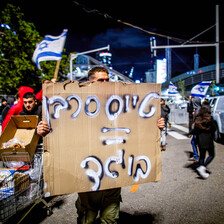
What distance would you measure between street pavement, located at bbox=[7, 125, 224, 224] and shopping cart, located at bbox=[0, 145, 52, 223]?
13.9 inches

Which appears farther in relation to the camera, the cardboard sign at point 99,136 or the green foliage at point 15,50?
the green foliage at point 15,50

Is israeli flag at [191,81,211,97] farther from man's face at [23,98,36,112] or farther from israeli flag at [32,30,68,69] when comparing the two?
man's face at [23,98,36,112]

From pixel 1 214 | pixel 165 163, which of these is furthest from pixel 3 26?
pixel 1 214

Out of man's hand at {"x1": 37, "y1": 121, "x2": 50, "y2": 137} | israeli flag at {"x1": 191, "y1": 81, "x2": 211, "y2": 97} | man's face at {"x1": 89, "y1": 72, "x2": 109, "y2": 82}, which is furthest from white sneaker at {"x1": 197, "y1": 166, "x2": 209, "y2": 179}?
israeli flag at {"x1": 191, "y1": 81, "x2": 211, "y2": 97}

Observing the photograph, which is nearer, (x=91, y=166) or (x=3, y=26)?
(x=91, y=166)

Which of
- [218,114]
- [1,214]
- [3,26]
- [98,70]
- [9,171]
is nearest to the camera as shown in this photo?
[1,214]

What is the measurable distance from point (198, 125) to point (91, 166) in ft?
12.4

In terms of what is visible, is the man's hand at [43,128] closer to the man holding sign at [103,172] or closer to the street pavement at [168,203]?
the man holding sign at [103,172]

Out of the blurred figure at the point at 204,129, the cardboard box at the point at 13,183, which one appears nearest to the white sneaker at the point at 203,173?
the blurred figure at the point at 204,129

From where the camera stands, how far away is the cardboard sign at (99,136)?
6.57ft

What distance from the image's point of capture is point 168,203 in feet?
12.4

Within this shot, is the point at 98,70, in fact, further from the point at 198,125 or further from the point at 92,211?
the point at 198,125

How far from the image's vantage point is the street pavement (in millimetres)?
3268

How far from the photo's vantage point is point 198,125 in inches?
201
